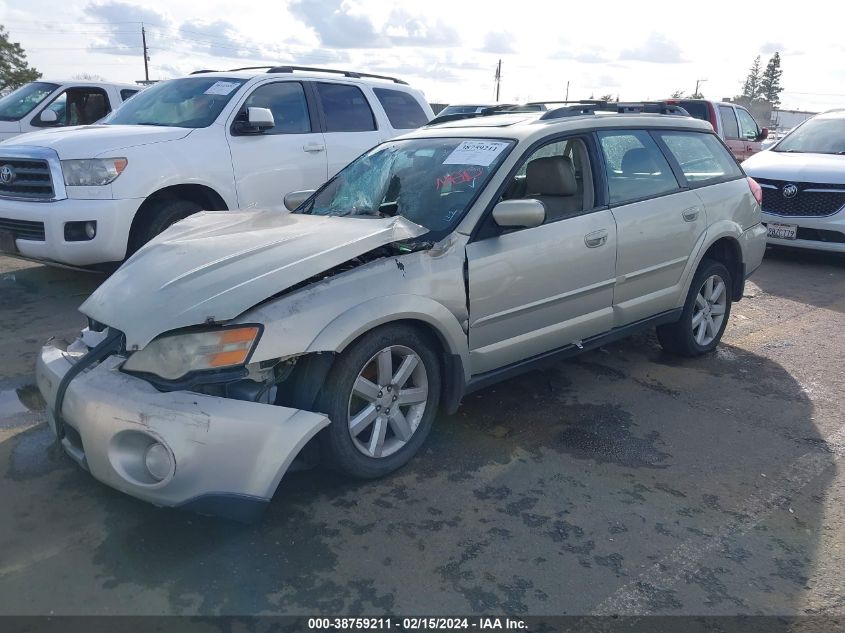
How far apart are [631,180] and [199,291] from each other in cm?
284

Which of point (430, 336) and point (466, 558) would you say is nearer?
point (466, 558)

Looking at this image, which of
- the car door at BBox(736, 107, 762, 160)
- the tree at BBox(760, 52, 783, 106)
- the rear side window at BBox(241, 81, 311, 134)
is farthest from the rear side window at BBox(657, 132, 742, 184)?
the tree at BBox(760, 52, 783, 106)

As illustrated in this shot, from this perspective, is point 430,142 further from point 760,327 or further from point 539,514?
point 760,327

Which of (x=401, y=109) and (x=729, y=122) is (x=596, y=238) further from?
(x=729, y=122)

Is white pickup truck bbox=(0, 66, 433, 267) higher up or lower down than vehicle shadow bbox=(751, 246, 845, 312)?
higher up

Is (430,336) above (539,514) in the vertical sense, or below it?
above

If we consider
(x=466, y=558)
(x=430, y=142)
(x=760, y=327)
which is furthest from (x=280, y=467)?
(x=760, y=327)

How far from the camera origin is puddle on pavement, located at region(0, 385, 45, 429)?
389 centimetres

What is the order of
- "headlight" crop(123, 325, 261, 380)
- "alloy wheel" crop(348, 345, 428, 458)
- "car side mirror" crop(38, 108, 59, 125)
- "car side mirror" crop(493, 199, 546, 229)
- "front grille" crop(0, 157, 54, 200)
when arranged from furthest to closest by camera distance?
"car side mirror" crop(38, 108, 59, 125)
"front grille" crop(0, 157, 54, 200)
"car side mirror" crop(493, 199, 546, 229)
"alloy wheel" crop(348, 345, 428, 458)
"headlight" crop(123, 325, 261, 380)

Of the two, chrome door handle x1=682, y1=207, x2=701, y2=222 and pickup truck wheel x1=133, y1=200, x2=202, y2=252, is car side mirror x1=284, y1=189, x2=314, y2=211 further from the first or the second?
chrome door handle x1=682, y1=207, x2=701, y2=222

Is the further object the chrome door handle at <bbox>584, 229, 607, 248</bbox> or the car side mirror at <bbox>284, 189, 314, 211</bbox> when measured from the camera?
the car side mirror at <bbox>284, 189, 314, 211</bbox>

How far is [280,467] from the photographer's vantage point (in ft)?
9.20

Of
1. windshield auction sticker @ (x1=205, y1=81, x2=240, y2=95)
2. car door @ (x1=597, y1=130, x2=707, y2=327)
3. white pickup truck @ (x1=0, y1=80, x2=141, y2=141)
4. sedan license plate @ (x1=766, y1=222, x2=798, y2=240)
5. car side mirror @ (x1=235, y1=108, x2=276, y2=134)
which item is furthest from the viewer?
white pickup truck @ (x1=0, y1=80, x2=141, y2=141)

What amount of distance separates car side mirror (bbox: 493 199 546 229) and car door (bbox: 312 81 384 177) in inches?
152
